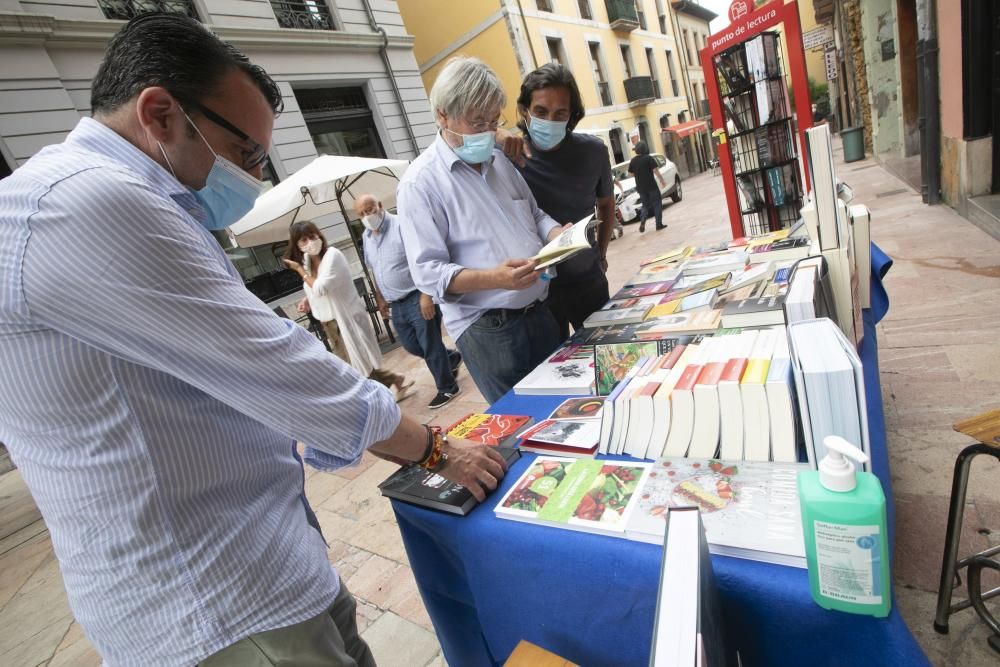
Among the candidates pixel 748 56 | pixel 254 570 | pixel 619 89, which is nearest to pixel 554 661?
pixel 254 570

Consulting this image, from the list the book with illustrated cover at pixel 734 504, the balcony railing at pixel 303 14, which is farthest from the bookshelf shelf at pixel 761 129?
the balcony railing at pixel 303 14

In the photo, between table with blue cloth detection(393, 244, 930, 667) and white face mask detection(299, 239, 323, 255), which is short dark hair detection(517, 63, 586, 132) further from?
white face mask detection(299, 239, 323, 255)

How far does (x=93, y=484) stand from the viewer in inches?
28.9

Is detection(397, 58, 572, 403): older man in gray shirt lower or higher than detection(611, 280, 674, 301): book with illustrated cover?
higher

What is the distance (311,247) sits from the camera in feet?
14.7

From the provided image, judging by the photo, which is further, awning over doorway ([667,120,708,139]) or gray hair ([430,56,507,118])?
awning over doorway ([667,120,708,139])

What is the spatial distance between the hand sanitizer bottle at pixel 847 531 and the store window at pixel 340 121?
33.2ft

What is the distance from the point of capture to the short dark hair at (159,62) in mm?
786

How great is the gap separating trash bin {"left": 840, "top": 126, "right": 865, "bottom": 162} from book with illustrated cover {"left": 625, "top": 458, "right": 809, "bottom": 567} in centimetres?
1338

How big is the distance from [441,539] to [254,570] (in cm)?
51

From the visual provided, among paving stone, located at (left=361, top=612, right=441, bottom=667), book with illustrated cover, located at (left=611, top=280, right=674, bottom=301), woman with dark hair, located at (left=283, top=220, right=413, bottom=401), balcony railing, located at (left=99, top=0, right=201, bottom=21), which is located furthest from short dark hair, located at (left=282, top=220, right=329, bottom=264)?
balcony railing, located at (left=99, top=0, right=201, bottom=21)

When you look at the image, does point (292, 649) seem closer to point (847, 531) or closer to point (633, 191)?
point (847, 531)

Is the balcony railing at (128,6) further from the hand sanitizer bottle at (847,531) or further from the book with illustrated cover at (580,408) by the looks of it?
the hand sanitizer bottle at (847,531)

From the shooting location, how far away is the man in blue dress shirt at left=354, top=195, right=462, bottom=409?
3887mm
